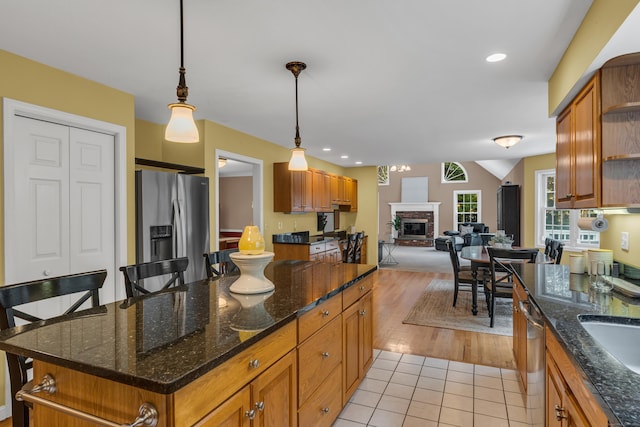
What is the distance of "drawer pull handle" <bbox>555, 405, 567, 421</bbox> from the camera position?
1.20 meters

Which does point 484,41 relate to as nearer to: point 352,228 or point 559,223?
point 559,223

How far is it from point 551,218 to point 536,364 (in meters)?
5.52

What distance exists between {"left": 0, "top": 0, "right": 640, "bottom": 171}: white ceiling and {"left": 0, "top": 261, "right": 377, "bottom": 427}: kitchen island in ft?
4.96

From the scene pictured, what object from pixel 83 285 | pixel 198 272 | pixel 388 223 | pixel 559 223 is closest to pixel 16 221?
pixel 83 285

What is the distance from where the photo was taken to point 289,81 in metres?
2.81

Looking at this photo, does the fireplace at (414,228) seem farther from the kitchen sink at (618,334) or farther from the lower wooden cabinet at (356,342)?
the kitchen sink at (618,334)

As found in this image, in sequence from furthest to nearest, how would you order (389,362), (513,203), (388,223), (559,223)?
(388,223) < (513,203) < (559,223) < (389,362)

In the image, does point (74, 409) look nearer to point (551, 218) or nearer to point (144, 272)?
point (144, 272)

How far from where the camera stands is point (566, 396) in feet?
3.97

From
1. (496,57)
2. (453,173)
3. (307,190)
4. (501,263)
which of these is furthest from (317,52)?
(453,173)

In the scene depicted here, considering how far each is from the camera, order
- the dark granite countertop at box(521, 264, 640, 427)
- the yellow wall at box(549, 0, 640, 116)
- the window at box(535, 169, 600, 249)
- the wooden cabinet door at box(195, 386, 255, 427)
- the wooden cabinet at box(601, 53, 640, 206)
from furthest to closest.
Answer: the window at box(535, 169, 600, 249) → the wooden cabinet at box(601, 53, 640, 206) → the yellow wall at box(549, 0, 640, 116) → the wooden cabinet door at box(195, 386, 255, 427) → the dark granite countertop at box(521, 264, 640, 427)

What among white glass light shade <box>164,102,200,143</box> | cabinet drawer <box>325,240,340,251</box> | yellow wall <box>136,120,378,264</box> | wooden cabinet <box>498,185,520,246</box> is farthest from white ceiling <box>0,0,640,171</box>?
wooden cabinet <box>498,185,520,246</box>

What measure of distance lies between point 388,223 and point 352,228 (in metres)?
6.61

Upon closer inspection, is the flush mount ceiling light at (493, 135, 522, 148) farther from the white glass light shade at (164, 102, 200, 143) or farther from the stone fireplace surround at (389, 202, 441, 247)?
the stone fireplace surround at (389, 202, 441, 247)
